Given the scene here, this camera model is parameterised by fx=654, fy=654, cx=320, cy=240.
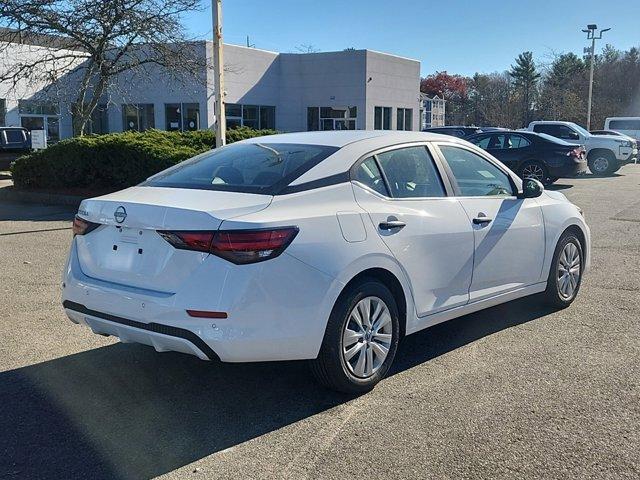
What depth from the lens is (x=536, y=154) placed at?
17938 mm

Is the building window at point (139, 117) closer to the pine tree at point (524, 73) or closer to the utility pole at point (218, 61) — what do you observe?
the utility pole at point (218, 61)

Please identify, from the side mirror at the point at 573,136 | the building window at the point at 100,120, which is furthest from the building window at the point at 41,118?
the side mirror at the point at 573,136

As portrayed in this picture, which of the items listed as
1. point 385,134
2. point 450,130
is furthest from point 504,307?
point 450,130

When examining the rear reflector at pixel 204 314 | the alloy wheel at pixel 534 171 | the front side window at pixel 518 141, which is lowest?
the rear reflector at pixel 204 314

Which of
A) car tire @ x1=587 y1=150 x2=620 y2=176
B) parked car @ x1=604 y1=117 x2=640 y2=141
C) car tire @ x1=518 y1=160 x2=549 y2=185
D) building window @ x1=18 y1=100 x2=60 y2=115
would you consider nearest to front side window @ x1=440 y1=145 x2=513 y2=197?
car tire @ x1=518 y1=160 x2=549 y2=185

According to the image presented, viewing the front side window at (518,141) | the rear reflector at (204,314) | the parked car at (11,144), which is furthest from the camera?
the parked car at (11,144)

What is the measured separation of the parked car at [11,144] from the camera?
21.2 metres

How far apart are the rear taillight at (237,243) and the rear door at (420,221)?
2.70 ft

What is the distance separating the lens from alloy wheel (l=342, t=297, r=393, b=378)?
4.07m

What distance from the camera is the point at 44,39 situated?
1691cm

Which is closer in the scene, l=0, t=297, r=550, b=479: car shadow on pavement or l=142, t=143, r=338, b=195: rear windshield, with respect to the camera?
l=0, t=297, r=550, b=479: car shadow on pavement

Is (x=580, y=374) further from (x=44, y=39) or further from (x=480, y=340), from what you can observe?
(x=44, y=39)

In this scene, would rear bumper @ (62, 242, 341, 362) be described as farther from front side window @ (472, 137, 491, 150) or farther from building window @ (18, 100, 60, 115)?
building window @ (18, 100, 60, 115)

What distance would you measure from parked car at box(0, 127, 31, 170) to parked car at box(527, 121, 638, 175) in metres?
17.7
